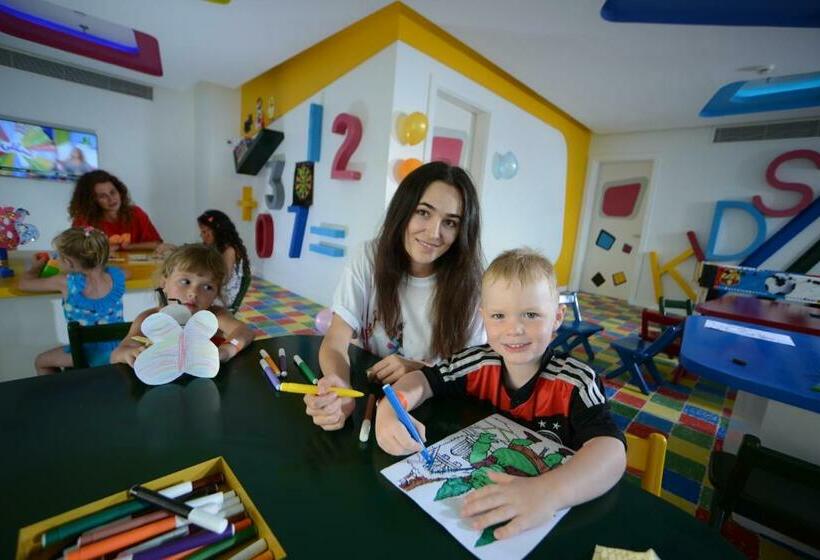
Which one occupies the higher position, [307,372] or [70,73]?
[70,73]

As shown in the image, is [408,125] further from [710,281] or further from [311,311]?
[710,281]

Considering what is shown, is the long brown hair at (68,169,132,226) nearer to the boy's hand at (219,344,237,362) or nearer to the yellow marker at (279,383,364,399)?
the boy's hand at (219,344,237,362)

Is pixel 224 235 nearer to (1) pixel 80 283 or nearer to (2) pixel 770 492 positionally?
(1) pixel 80 283

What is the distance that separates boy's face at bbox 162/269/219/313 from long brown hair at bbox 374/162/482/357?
57 cm

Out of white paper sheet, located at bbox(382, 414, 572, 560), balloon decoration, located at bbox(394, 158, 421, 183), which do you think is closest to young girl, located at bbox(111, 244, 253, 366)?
white paper sheet, located at bbox(382, 414, 572, 560)

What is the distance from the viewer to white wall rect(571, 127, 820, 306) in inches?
172

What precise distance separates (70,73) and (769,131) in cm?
854

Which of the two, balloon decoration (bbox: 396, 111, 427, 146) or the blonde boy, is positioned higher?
balloon decoration (bbox: 396, 111, 427, 146)

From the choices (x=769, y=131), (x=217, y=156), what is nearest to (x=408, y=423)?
(x=217, y=156)

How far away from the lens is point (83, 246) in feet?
4.87

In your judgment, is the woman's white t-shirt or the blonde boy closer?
the blonde boy

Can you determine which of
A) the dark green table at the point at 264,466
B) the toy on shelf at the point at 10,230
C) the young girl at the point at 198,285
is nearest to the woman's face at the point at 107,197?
the toy on shelf at the point at 10,230

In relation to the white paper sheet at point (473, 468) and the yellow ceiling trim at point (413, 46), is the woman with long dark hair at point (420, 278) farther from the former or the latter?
the yellow ceiling trim at point (413, 46)

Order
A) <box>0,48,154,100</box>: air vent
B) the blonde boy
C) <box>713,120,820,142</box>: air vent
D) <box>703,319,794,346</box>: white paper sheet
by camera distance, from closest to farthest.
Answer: the blonde boy → <box>703,319,794,346</box>: white paper sheet → <box>0,48,154,100</box>: air vent → <box>713,120,820,142</box>: air vent
